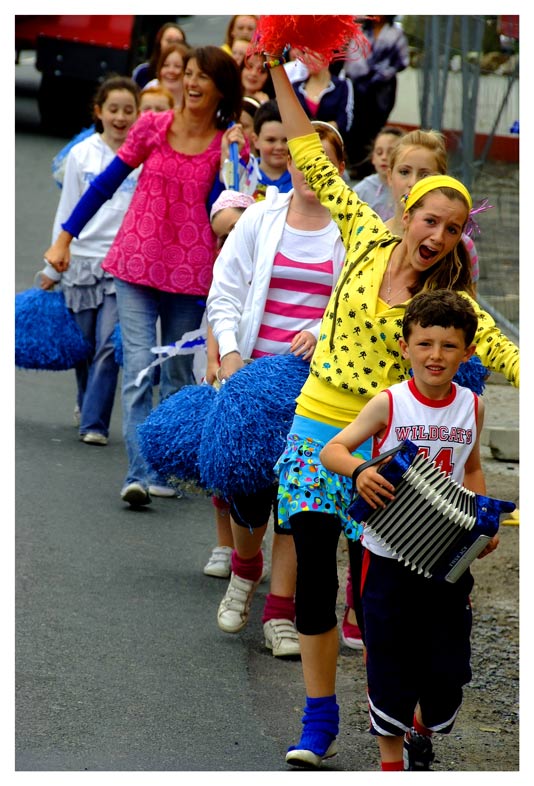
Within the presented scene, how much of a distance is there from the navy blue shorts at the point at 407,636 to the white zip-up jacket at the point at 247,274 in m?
1.47

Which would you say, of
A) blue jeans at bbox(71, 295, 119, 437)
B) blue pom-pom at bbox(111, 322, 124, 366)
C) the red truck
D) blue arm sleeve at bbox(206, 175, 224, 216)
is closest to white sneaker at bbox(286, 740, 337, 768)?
blue arm sleeve at bbox(206, 175, 224, 216)

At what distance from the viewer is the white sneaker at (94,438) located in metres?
8.62

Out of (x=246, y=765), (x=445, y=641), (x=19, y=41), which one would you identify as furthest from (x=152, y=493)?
(x=19, y=41)

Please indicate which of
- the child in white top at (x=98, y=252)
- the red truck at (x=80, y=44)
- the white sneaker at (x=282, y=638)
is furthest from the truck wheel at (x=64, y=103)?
the white sneaker at (x=282, y=638)

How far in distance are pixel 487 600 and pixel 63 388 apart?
170 inches

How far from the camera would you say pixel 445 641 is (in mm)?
4098

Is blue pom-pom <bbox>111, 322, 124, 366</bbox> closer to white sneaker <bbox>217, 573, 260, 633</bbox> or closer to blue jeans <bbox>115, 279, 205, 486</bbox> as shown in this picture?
blue jeans <bbox>115, 279, 205, 486</bbox>

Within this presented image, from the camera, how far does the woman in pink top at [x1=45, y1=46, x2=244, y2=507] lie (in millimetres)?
6863

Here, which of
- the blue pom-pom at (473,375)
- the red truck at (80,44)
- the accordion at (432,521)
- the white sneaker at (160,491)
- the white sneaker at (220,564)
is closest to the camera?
the accordion at (432,521)

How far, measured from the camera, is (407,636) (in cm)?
414

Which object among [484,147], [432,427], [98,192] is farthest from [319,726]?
[484,147]

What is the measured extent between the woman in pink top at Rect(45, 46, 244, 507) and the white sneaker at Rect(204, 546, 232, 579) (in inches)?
28.9

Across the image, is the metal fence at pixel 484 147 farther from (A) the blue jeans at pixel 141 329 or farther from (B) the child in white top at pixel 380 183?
(A) the blue jeans at pixel 141 329
